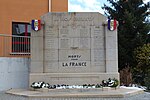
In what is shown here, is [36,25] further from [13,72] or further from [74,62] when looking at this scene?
[13,72]

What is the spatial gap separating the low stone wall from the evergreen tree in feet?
25.4

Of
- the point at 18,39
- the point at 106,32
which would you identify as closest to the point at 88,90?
the point at 106,32

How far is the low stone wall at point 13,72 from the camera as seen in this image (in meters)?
14.6

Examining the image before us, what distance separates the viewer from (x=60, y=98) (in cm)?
1145

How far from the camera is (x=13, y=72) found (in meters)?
15.0

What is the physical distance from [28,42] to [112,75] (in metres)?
5.11

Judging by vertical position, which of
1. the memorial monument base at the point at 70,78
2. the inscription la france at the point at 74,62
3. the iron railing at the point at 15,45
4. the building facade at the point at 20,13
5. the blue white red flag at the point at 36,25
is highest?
the building facade at the point at 20,13

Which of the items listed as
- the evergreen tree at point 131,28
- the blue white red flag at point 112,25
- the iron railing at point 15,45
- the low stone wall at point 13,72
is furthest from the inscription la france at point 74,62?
the evergreen tree at point 131,28

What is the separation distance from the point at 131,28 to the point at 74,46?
810 centimetres

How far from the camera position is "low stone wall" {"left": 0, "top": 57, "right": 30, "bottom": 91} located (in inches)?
574

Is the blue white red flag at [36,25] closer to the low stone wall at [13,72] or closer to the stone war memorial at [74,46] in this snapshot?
the stone war memorial at [74,46]

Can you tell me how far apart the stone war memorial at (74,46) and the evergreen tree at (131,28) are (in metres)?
6.71

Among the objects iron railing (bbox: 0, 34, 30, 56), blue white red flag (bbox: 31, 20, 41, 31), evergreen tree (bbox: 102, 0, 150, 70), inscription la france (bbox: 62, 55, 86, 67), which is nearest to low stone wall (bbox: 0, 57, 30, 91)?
iron railing (bbox: 0, 34, 30, 56)

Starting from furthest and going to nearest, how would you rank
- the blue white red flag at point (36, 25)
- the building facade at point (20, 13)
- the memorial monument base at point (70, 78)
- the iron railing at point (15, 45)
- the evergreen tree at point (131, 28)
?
the evergreen tree at point (131, 28)
the building facade at point (20, 13)
the iron railing at point (15, 45)
the blue white red flag at point (36, 25)
the memorial monument base at point (70, 78)
